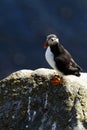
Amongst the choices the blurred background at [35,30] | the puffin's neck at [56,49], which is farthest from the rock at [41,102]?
the blurred background at [35,30]

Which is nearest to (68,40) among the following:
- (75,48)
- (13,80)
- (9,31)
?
(75,48)

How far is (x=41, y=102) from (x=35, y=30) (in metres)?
9.87

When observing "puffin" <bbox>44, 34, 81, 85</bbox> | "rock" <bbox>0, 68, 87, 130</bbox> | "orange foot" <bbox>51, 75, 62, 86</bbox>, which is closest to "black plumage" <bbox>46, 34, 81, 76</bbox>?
"puffin" <bbox>44, 34, 81, 85</bbox>

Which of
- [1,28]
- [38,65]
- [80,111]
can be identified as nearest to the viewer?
[80,111]

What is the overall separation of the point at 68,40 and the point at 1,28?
2.20 metres

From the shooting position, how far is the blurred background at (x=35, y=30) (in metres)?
21.6

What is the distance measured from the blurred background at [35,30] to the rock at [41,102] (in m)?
7.48

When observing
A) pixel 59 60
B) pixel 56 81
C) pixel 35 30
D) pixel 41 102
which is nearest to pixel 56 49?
pixel 59 60

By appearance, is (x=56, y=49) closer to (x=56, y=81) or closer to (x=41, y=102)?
(x=56, y=81)

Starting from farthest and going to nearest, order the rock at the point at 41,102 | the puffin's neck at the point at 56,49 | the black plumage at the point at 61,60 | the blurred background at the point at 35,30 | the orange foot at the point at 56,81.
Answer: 1. the blurred background at the point at 35,30
2. the puffin's neck at the point at 56,49
3. the black plumage at the point at 61,60
4. the orange foot at the point at 56,81
5. the rock at the point at 41,102

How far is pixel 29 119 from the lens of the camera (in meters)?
13.1

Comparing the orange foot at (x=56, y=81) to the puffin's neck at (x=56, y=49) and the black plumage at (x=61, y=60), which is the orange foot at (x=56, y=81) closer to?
the black plumage at (x=61, y=60)

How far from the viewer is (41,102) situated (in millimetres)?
13086

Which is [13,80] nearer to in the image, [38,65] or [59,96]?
[59,96]
